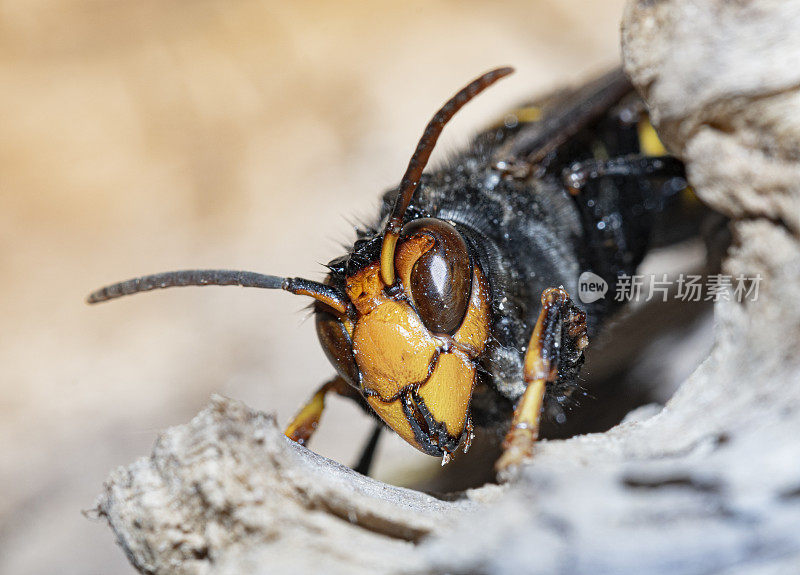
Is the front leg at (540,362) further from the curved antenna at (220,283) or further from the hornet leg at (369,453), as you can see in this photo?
the hornet leg at (369,453)

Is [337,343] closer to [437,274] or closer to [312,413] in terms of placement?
[437,274]

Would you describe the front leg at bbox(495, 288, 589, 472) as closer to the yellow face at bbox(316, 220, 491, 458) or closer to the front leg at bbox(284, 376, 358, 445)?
the yellow face at bbox(316, 220, 491, 458)

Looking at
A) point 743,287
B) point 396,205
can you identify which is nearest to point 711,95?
point 743,287

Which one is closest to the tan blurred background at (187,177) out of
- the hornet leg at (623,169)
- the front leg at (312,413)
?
the front leg at (312,413)

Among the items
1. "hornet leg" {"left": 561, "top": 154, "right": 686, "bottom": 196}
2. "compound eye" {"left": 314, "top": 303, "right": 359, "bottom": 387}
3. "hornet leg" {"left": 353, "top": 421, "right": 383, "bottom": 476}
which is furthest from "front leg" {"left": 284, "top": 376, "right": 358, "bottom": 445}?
"hornet leg" {"left": 561, "top": 154, "right": 686, "bottom": 196}

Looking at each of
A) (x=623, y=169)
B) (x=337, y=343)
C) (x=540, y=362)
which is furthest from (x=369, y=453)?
(x=623, y=169)

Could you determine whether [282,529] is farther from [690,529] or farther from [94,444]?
[94,444]

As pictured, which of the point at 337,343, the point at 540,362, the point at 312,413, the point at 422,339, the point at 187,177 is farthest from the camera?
the point at 187,177
